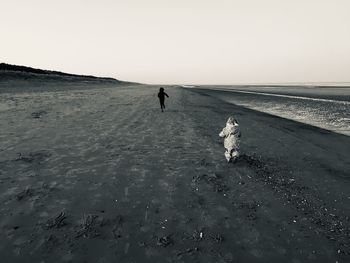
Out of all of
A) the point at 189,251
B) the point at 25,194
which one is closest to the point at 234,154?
the point at 189,251

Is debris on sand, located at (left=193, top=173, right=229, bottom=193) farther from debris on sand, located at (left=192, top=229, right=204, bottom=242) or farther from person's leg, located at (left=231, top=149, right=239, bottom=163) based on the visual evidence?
debris on sand, located at (left=192, top=229, right=204, bottom=242)

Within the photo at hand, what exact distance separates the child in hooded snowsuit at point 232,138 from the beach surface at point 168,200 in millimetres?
335

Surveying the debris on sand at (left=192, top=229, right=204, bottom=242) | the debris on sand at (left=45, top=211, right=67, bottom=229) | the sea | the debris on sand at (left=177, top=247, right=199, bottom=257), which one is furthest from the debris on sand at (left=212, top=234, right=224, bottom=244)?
the sea

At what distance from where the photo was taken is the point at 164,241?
5.49 metres

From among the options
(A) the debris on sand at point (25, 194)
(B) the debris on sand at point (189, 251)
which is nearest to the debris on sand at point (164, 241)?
(B) the debris on sand at point (189, 251)

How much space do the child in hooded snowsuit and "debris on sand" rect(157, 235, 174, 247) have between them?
5103 millimetres

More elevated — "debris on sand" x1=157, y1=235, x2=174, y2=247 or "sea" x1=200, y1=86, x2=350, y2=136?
"debris on sand" x1=157, y1=235, x2=174, y2=247

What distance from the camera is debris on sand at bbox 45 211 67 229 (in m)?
5.89

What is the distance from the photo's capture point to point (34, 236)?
5.51m

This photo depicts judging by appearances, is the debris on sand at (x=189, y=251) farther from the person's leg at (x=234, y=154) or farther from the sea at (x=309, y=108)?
the sea at (x=309, y=108)

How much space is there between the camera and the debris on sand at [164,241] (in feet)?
17.7

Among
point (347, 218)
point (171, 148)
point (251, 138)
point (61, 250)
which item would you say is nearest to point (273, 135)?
point (251, 138)

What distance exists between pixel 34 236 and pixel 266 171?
6.81 metres

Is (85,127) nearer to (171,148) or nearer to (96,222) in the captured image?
(171,148)
